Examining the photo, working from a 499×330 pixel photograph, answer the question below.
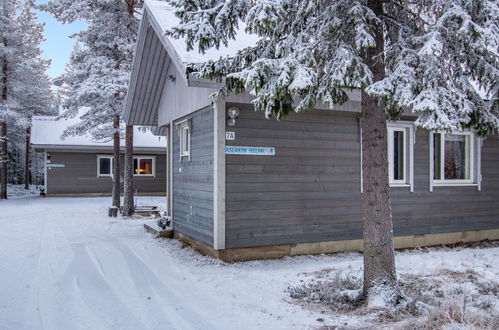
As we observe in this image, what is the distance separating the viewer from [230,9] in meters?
4.55

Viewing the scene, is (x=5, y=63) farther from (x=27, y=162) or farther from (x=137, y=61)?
Answer: (x=137, y=61)

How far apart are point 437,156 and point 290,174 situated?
3473 millimetres

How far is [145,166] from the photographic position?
22656 mm

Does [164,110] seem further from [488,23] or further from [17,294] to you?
[488,23]

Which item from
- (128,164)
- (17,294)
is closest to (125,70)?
(128,164)

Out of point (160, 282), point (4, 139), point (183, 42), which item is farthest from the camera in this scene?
point (4, 139)

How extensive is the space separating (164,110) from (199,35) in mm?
6052

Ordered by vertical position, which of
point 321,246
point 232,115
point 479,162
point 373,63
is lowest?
point 321,246

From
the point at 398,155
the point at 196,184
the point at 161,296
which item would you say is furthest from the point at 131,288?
the point at 398,155

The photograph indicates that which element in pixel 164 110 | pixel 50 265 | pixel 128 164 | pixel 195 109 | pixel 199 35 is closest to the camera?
pixel 199 35

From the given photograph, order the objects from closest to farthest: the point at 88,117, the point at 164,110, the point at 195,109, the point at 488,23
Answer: the point at 488,23
the point at 195,109
the point at 164,110
the point at 88,117

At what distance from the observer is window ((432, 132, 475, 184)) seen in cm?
866

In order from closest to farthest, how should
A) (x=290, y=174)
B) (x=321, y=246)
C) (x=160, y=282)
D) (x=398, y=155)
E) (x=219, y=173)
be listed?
1. (x=160, y=282)
2. (x=219, y=173)
3. (x=290, y=174)
4. (x=321, y=246)
5. (x=398, y=155)

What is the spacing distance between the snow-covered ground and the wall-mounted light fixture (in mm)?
2207
